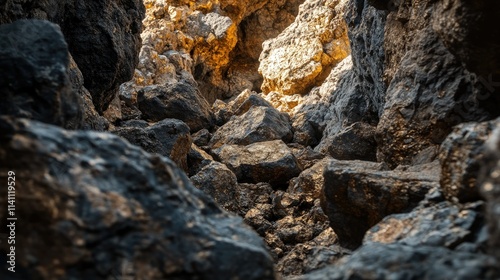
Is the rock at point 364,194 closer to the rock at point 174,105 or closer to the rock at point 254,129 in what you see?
the rock at point 254,129

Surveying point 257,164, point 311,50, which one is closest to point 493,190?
point 257,164

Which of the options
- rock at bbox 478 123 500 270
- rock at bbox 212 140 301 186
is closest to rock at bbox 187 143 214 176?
rock at bbox 212 140 301 186

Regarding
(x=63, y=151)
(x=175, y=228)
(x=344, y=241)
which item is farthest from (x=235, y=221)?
(x=344, y=241)

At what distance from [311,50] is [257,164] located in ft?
48.8

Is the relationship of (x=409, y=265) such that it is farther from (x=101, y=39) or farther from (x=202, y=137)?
(x=202, y=137)

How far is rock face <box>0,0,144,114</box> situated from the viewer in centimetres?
1140

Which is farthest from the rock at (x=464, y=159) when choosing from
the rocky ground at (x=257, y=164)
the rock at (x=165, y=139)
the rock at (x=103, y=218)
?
the rock at (x=165, y=139)

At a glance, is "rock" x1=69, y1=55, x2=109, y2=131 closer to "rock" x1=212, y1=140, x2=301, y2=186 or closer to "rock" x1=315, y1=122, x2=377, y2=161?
"rock" x1=212, y1=140, x2=301, y2=186

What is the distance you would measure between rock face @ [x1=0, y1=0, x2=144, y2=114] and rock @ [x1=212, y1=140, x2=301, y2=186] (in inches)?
144

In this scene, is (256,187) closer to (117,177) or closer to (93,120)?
(93,120)

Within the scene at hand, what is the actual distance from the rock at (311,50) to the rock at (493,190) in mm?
23653

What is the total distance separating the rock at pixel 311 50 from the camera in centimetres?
2620

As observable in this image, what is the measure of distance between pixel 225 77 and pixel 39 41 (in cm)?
3096

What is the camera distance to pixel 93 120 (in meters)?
9.25
